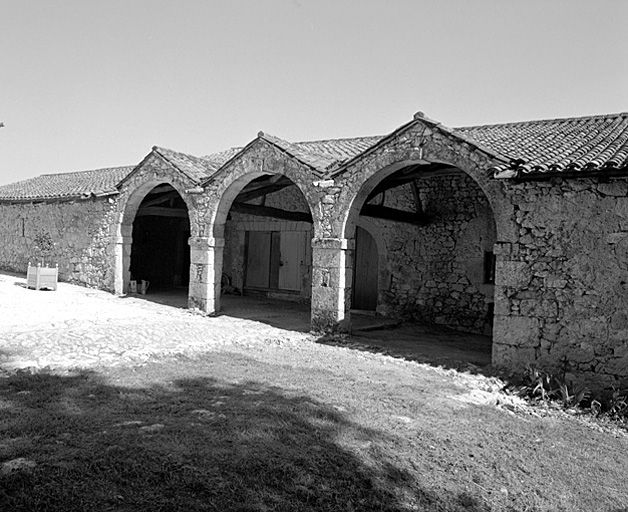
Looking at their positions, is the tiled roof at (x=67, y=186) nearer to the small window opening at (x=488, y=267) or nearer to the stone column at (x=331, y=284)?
the stone column at (x=331, y=284)

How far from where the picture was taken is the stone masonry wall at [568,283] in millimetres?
6613

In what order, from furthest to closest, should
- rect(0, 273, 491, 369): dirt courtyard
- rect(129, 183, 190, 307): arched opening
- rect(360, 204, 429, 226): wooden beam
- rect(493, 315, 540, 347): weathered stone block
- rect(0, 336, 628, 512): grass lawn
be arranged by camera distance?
rect(129, 183, 190, 307): arched opening
rect(360, 204, 429, 226): wooden beam
rect(493, 315, 540, 347): weathered stone block
rect(0, 273, 491, 369): dirt courtyard
rect(0, 336, 628, 512): grass lawn

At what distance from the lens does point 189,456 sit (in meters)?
3.61

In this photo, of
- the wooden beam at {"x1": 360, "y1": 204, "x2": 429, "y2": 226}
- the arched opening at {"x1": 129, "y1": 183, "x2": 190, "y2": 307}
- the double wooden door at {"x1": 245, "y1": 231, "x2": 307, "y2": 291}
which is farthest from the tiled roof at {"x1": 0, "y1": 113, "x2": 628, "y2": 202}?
the double wooden door at {"x1": 245, "y1": 231, "x2": 307, "y2": 291}

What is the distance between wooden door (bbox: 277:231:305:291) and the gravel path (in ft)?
12.5

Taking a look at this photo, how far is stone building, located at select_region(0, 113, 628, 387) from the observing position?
6.79 m

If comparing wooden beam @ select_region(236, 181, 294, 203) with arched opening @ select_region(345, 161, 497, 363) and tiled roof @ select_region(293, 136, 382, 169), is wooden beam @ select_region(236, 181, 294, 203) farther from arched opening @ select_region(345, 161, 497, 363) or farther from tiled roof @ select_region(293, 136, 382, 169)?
arched opening @ select_region(345, 161, 497, 363)

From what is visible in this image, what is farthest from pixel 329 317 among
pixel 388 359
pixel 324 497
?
pixel 324 497

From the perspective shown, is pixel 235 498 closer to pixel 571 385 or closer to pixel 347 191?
pixel 571 385

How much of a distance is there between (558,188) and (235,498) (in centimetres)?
566

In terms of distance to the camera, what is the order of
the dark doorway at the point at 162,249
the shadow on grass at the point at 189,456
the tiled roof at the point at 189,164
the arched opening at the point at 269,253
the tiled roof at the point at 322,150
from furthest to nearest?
the dark doorway at the point at 162,249, the arched opening at the point at 269,253, the tiled roof at the point at 189,164, the tiled roof at the point at 322,150, the shadow on grass at the point at 189,456

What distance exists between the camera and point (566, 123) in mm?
11203

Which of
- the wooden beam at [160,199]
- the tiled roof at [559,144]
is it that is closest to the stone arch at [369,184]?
the tiled roof at [559,144]

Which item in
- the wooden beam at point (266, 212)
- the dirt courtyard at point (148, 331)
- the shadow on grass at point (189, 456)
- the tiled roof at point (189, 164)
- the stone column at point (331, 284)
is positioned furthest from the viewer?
the wooden beam at point (266, 212)
